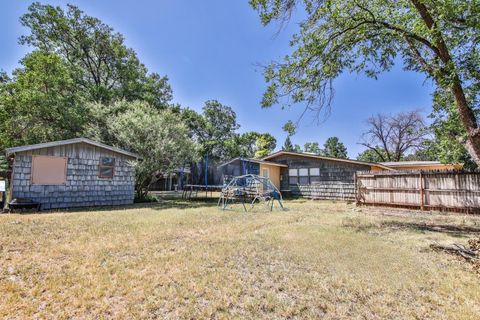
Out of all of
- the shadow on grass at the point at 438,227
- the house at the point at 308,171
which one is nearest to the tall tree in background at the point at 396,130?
the house at the point at 308,171

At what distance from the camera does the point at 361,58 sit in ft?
23.7

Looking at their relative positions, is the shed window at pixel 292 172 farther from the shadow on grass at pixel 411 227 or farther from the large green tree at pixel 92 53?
the large green tree at pixel 92 53

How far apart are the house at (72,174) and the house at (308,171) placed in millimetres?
6323

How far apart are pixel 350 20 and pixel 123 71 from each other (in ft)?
68.1

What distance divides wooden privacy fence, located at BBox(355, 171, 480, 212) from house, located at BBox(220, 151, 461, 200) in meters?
2.25

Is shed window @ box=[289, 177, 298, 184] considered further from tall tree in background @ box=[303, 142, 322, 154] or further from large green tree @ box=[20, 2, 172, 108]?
tall tree in background @ box=[303, 142, 322, 154]

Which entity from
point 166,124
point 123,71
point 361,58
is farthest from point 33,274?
point 123,71

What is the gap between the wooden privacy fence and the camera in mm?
9648

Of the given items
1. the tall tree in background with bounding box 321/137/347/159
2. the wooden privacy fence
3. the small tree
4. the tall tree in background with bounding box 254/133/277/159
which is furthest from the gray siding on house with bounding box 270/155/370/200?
the tall tree in background with bounding box 321/137/347/159

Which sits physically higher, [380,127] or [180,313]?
[380,127]

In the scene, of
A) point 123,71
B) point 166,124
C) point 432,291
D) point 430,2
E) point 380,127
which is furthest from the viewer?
point 380,127

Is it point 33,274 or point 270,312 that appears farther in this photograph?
point 33,274

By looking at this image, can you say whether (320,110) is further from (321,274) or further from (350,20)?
(321,274)

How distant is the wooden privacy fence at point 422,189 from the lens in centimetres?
965
